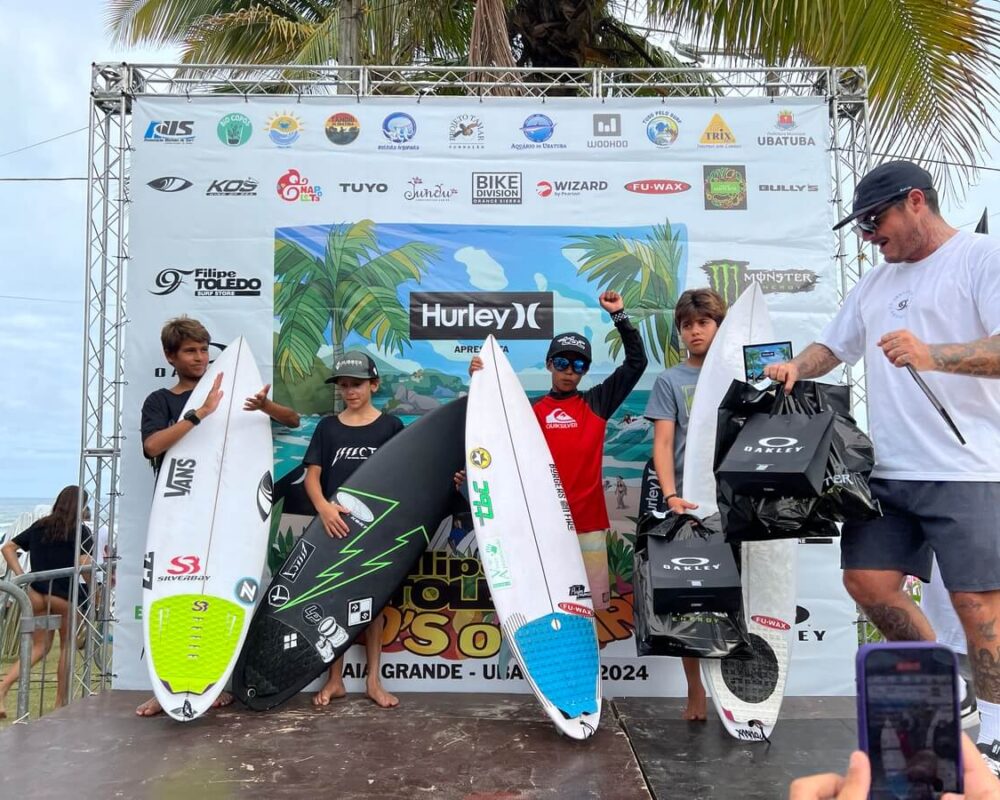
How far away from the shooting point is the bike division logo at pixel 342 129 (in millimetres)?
4203

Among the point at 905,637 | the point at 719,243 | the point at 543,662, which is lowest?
the point at 543,662

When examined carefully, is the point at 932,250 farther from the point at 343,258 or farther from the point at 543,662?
the point at 343,258

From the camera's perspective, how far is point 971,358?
210 cm

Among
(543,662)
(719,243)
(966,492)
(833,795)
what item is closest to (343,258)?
(719,243)

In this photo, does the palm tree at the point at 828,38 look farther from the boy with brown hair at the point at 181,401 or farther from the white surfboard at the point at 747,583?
the boy with brown hair at the point at 181,401

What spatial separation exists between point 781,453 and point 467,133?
8.40ft

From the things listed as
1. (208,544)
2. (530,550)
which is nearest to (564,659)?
(530,550)

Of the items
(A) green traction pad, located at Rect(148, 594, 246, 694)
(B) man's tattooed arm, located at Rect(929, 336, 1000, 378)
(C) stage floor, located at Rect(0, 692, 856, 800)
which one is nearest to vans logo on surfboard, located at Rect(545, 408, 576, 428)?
(C) stage floor, located at Rect(0, 692, 856, 800)

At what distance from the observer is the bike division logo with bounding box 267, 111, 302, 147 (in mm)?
4199

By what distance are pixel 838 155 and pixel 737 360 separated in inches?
58.4

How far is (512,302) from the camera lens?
4.13 m

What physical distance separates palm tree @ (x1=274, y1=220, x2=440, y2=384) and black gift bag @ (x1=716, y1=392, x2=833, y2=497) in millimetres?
2036

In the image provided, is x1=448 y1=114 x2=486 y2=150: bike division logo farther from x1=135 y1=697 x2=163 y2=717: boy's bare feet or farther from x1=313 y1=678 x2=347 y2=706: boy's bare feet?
x1=135 y1=697 x2=163 y2=717: boy's bare feet

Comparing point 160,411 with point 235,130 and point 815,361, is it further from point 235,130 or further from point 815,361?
point 815,361
